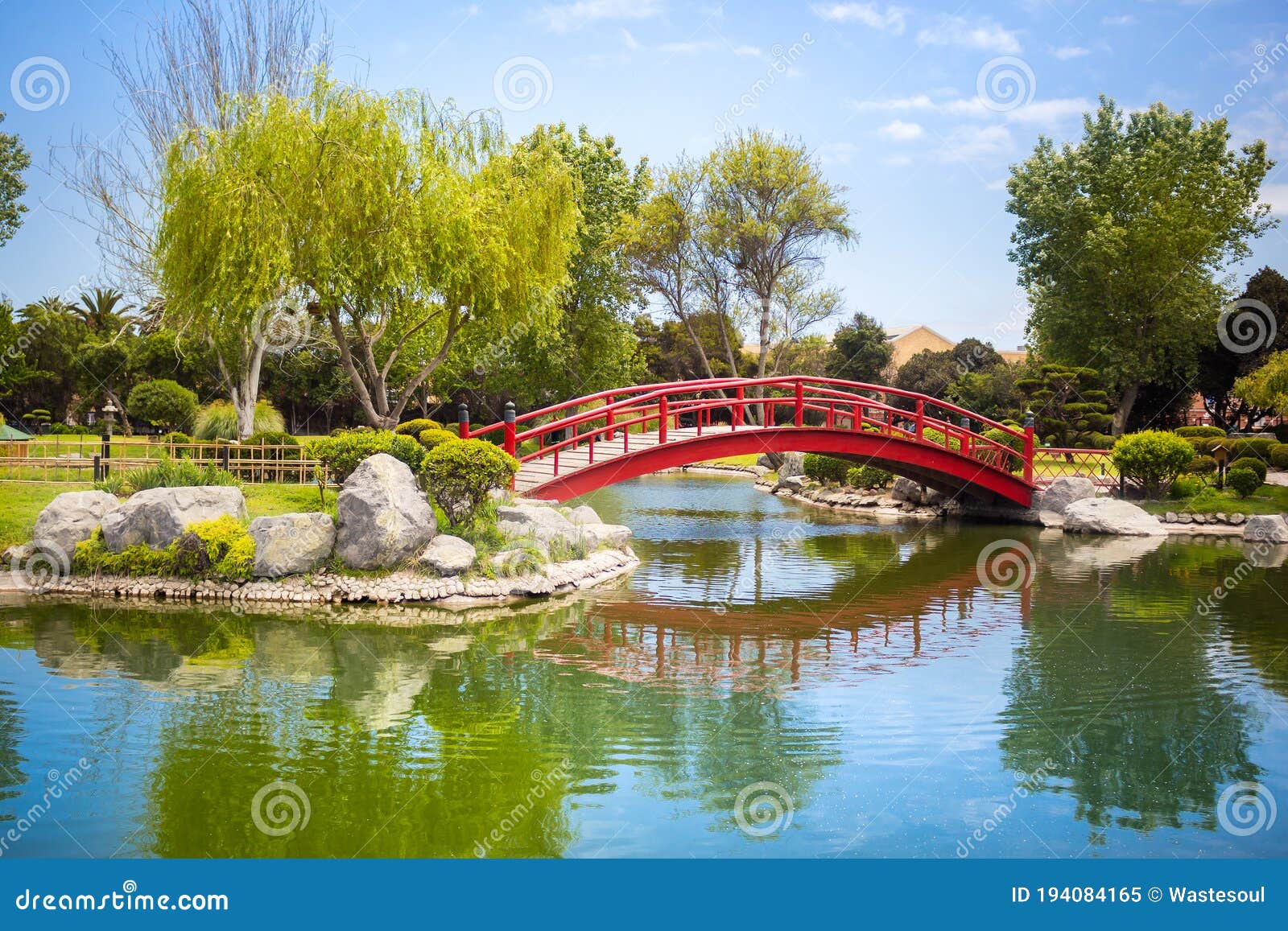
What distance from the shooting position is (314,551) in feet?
41.8

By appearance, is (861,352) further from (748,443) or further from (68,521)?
(68,521)

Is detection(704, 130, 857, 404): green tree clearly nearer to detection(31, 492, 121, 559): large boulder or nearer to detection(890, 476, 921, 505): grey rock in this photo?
detection(890, 476, 921, 505): grey rock

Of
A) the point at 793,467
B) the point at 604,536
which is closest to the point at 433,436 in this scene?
the point at 604,536

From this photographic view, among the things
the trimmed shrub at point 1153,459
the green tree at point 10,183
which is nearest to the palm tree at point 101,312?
the green tree at point 10,183

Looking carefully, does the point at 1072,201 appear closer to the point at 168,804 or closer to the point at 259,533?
the point at 259,533

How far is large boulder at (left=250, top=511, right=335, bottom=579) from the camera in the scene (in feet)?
41.3

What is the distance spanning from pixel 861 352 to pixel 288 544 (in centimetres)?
3419

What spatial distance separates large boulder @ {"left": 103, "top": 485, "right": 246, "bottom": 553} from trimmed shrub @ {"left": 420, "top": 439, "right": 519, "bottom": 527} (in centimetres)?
269

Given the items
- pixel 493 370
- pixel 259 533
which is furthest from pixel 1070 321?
pixel 259 533

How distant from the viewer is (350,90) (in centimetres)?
1667

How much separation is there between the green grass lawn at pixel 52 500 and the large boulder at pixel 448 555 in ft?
5.83

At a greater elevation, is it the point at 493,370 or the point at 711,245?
the point at 711,245

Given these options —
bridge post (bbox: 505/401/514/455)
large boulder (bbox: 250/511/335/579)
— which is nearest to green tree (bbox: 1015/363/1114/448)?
bridge post (bbox: 505/401/514/455)

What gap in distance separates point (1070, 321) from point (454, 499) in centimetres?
2665
